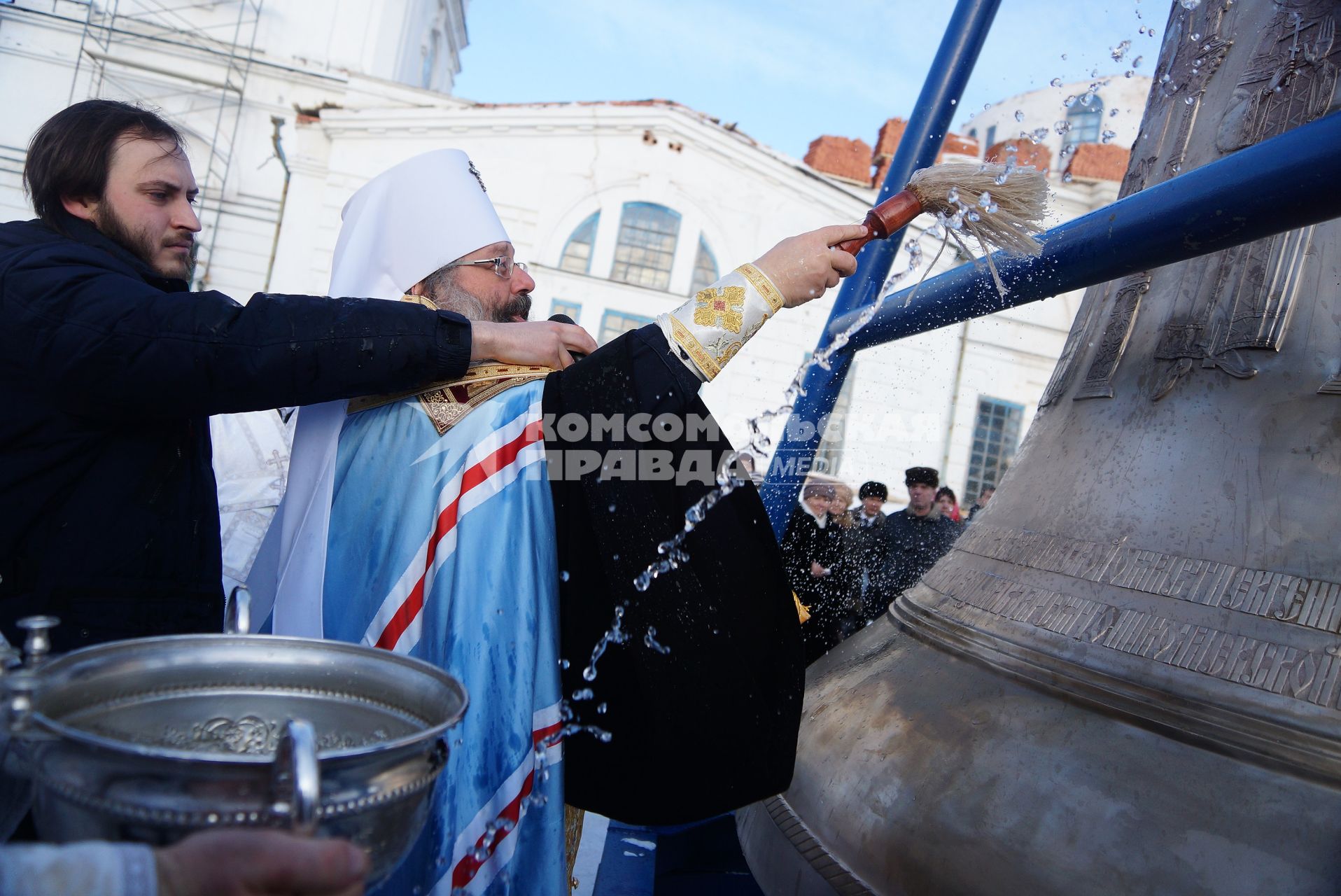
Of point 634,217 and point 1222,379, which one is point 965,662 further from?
point 634,217

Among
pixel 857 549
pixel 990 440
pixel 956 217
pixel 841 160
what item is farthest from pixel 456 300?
pixel 841 160

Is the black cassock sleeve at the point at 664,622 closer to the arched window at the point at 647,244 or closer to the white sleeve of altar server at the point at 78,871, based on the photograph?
the white sleeve of altar server at the point at 78,871

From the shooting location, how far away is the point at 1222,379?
1.25 metres

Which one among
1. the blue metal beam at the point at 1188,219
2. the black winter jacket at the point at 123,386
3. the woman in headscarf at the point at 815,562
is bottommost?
the woman in headscarf at the point at 815,562

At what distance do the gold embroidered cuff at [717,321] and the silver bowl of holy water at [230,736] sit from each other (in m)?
0.66

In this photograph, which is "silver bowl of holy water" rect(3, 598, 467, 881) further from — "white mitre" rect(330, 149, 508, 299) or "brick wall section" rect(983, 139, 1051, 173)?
"brick wall section" rect(983, 139, 1051, 173)

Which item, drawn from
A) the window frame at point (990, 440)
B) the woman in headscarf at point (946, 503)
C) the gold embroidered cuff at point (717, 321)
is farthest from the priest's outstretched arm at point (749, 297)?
the window frame at point (990, 440)

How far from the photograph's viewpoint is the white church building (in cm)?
1281

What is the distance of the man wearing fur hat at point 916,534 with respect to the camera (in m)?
4.85

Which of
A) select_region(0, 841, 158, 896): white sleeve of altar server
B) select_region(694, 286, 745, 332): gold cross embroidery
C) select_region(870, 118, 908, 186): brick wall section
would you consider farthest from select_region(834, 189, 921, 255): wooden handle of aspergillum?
select_region(870, 118, 908, 186): brick wall section

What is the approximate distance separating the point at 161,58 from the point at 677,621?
17927 mm

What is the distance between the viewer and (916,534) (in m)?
5.41

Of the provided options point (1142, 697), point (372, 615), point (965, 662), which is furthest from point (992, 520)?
point (372, 615)

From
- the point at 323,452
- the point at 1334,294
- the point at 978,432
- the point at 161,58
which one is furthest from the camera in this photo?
the point at 161,58
